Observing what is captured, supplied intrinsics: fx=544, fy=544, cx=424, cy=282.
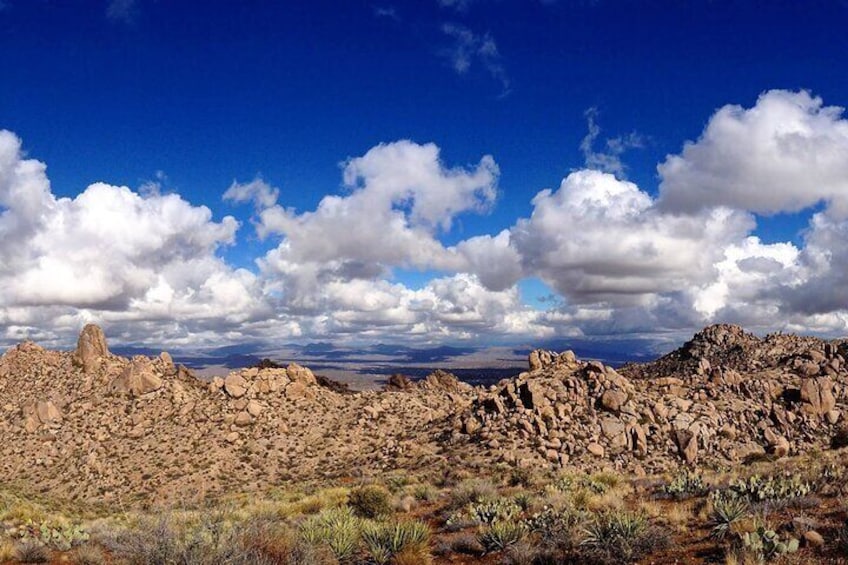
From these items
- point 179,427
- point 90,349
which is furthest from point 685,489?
point 90,349

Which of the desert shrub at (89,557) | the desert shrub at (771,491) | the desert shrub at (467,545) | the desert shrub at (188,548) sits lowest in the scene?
the desert shrub at (89,557)

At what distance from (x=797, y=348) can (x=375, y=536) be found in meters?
73.2

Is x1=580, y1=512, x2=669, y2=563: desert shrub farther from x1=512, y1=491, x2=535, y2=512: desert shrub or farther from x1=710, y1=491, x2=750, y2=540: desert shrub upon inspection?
x1=512, y1=491, x2=535, y2=512: desert shrub

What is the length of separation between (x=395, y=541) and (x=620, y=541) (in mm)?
5286

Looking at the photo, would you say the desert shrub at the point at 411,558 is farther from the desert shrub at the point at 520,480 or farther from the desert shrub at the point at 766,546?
the desert shrub at the point at 520,480

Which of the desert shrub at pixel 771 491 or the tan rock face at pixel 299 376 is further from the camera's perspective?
the tan rock face at pixel 299 376

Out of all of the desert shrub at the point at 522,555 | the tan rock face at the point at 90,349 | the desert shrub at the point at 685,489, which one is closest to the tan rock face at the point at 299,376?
the tan rock face at the point at 90,349

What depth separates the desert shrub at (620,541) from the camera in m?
11.4

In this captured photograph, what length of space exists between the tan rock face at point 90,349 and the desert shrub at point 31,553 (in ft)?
209

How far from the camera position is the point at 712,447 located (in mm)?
43062

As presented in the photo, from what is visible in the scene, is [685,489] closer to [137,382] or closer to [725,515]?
[725,515]

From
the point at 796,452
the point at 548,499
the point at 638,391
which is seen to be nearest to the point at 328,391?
the point at 638,391

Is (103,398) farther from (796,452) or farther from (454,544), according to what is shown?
(796,452)

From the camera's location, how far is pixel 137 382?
6544 cm
